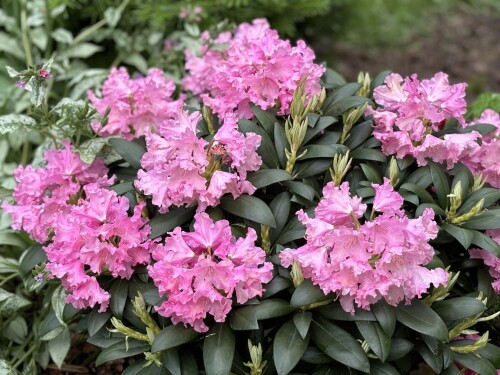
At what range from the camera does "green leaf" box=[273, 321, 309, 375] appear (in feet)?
5.39

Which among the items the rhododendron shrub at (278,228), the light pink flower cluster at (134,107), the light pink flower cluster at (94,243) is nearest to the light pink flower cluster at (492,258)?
the rhododendron shrub at (278,228)

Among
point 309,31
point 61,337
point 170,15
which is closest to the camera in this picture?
point 61,337

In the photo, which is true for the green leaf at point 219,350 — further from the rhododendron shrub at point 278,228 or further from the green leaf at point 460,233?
the green leaf at point 460,233

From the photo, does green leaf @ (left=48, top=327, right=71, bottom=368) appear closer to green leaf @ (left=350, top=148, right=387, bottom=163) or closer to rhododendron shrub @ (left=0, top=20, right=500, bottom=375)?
rhododendron shrub @ (left=0, top=20, right=500, bottom=375)

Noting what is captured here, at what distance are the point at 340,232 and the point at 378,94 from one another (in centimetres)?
62

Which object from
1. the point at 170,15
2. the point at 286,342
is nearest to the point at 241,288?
the point at 286,342

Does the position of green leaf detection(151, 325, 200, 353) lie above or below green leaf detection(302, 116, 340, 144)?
below

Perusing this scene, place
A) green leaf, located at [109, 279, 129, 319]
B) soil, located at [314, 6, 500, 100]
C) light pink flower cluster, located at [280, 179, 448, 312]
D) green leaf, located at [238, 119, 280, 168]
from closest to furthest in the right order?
light pink flower cluster, located at [280, 179, 448, 312]
green leaf, located at [109, 279, 129, 319]
green leaf, located at [238, 119, 280, 168]
soil, located at [314, 6, 500, 100]

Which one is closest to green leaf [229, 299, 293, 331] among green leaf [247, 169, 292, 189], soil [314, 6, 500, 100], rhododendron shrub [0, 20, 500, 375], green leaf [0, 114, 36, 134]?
rhododendron shrub [0, 20, 500, 375]

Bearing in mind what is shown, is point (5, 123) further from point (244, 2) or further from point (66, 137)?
point (244, 2)

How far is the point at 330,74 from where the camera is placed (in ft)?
8.05

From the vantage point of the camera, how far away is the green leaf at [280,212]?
1898 mm

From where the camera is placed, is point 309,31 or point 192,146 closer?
point 192,146

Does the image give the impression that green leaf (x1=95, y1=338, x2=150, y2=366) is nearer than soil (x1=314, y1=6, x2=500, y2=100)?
Yes
